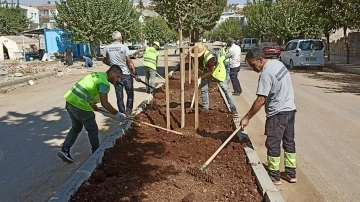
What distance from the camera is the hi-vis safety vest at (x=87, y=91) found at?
554cm

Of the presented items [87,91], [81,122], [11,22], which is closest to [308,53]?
[81,122]

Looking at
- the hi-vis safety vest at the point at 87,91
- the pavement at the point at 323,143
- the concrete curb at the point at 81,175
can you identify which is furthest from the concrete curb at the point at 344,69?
the hi-vis safety vest at the point at 87,91

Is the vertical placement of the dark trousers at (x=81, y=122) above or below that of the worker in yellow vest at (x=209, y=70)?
below

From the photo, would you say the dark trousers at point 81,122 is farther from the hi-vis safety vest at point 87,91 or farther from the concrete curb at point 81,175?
the concrete curb at point 81,175

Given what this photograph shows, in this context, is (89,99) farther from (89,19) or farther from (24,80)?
(89,19)

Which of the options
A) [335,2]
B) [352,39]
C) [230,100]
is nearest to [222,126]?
[230,100]

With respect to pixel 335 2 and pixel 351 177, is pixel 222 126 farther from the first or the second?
pixel 335 2

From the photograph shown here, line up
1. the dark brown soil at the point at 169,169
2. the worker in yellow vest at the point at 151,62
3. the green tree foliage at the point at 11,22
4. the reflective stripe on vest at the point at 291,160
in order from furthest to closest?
the green tree foliage at the point at 11,22 → the worker in yellow vest at the point at 151,62 → the reflective stripe on vest at the point at 291,160 → the dark brown soil at the point at 169,169

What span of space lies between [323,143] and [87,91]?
4.02 metres

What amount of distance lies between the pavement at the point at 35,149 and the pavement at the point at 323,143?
289cm

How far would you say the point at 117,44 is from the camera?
8578mm

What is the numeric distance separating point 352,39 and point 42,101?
2690 cm

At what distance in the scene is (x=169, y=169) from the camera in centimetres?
516

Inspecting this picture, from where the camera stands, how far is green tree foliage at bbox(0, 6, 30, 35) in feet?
177
